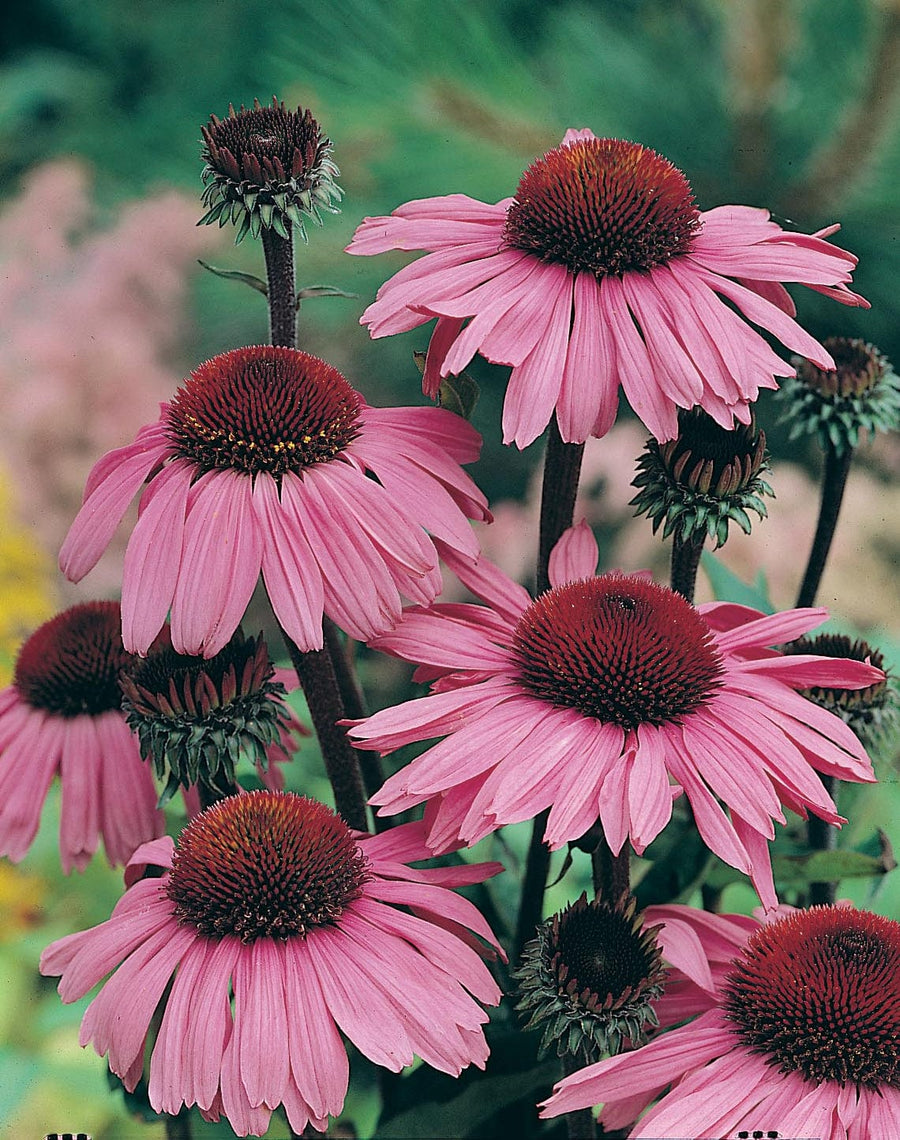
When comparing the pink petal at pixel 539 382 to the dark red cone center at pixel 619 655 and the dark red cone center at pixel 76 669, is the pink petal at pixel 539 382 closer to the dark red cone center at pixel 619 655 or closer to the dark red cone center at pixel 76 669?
the dark red cone center at pixel 619 655

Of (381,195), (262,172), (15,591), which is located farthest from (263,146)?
(381,195)

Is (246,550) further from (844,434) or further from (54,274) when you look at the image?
(54,274)

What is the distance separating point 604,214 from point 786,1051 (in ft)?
0.86

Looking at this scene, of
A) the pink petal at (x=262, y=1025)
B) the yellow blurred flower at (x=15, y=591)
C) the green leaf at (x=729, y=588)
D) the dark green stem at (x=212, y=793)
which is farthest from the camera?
the yellow blurred flower at (x=15, y=591)

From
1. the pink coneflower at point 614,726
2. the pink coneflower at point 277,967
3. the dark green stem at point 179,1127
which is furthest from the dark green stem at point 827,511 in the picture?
the dark green stem at point 179,1127

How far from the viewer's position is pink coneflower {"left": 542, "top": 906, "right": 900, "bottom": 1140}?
1.12ft

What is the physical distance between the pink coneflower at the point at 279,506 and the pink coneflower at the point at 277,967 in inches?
2.6

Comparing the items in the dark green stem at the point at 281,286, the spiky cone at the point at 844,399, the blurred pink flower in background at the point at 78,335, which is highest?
the blurred pink flower in background at the point at 78,335

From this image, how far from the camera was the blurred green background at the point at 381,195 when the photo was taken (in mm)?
892

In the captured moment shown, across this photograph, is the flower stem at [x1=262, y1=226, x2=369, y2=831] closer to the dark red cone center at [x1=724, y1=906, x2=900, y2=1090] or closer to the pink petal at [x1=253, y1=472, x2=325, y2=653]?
the pink petal at [x1=253, y1=472, x2=325, y2=653]

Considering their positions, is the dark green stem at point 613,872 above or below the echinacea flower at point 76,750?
below

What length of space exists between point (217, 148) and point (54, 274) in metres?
0.87

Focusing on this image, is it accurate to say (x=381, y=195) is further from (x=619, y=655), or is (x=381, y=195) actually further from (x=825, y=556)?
(x=619, y=655)

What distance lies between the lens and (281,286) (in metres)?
0.44
